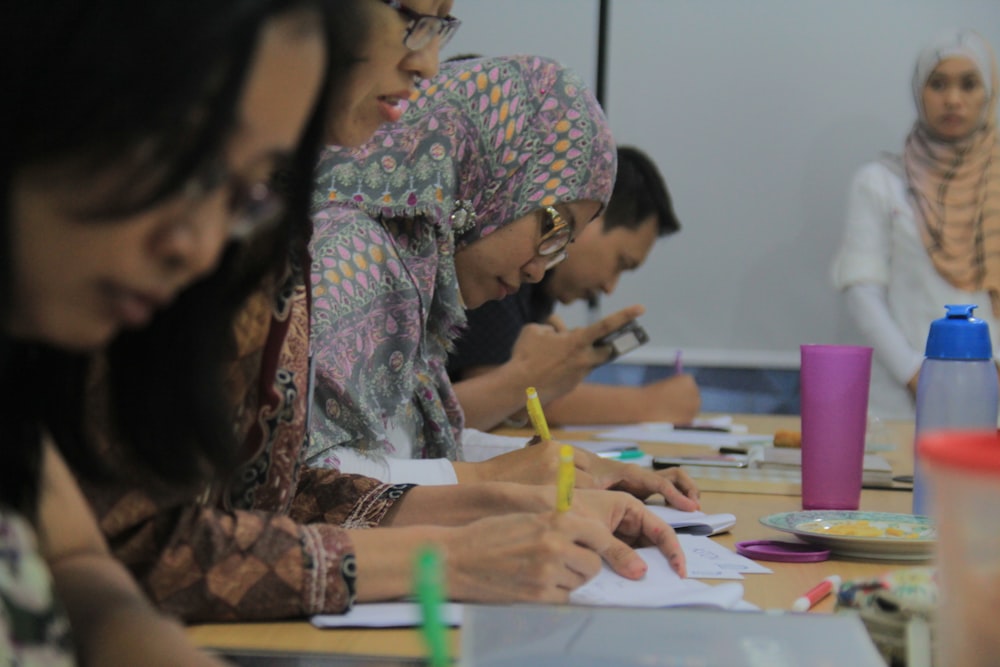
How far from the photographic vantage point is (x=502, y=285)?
75.3 inches

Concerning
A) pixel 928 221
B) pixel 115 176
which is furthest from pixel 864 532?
pixel 928 221

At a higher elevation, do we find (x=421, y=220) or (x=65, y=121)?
(x=65, y=121)

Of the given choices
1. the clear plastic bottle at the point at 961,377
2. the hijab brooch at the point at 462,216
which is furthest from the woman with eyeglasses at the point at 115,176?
the hijab brooch at the point at 462,216

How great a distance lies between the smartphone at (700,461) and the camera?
1.86m

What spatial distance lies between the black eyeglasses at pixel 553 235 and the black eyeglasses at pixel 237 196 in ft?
3.89

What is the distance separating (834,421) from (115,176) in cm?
107

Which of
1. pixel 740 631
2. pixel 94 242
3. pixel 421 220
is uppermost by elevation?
pixel 94 242

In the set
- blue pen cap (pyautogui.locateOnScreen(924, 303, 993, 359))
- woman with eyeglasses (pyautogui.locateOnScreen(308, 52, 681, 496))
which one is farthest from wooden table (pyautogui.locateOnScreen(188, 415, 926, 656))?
blue pen cap (pyautogui.locateOnScreen(924, 303, 993, 359))

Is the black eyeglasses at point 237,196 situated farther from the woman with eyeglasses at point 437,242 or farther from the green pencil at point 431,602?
the woman with eyeglasses at point 437,242

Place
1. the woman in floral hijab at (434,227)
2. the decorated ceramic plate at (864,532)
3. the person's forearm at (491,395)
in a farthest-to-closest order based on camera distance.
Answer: the person's forearm at (491,395), the woman in floral hijab at (434,227), the decorated ceramic plate at (864,532)

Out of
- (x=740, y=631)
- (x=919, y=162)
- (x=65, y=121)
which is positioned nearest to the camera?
(x=65, y=121)

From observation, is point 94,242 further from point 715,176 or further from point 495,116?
point 715,176

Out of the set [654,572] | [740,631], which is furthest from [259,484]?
[740,631]

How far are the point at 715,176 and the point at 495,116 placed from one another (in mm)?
2179
